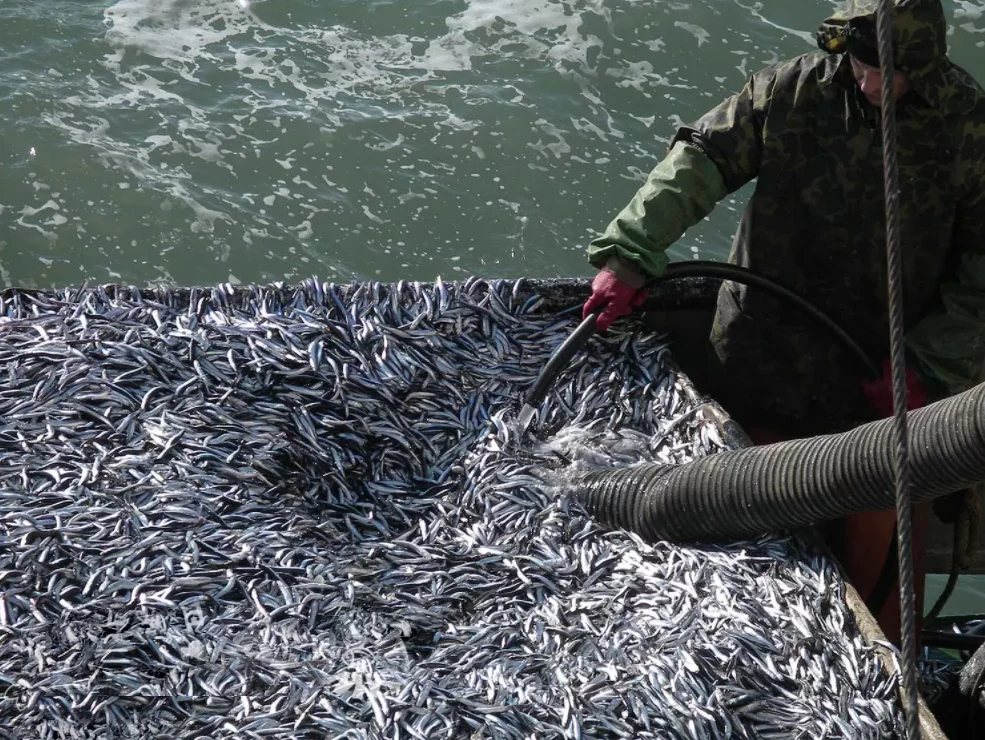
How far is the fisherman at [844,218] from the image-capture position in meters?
4.75

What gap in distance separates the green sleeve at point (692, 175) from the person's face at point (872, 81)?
1.26 feet

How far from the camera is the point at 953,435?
162 inches

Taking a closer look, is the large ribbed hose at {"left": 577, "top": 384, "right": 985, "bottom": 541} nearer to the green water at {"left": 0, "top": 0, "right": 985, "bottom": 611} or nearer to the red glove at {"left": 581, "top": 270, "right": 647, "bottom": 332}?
the red glove at {"left": 581, "top": 270, "right": 647, "bottom": 332}

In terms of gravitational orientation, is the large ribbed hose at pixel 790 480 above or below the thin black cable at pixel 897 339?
below

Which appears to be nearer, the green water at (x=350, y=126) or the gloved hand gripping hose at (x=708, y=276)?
the gloved hand gripping hose at (x=708, y=276)

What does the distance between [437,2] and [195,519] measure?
9.18 m

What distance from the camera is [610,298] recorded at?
518cm

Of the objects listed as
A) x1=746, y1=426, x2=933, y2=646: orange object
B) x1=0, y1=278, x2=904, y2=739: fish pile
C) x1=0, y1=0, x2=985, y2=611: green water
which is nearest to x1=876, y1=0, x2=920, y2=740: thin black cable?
x1=0, y1=278, x2=904, y2=739: fish pile

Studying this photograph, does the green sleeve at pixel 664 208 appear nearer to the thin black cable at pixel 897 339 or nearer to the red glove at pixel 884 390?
the red glove at pixel 884 390

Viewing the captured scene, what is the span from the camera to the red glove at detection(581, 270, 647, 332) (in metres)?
5.16

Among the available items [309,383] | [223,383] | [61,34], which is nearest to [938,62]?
[309,383]

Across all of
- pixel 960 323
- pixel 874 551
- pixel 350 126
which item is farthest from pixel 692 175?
pixel 350 126

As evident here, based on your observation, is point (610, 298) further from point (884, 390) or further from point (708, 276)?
point (884, 390)

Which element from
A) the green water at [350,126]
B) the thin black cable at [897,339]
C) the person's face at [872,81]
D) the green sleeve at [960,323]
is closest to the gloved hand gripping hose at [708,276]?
the green sleeve at [960,323]
